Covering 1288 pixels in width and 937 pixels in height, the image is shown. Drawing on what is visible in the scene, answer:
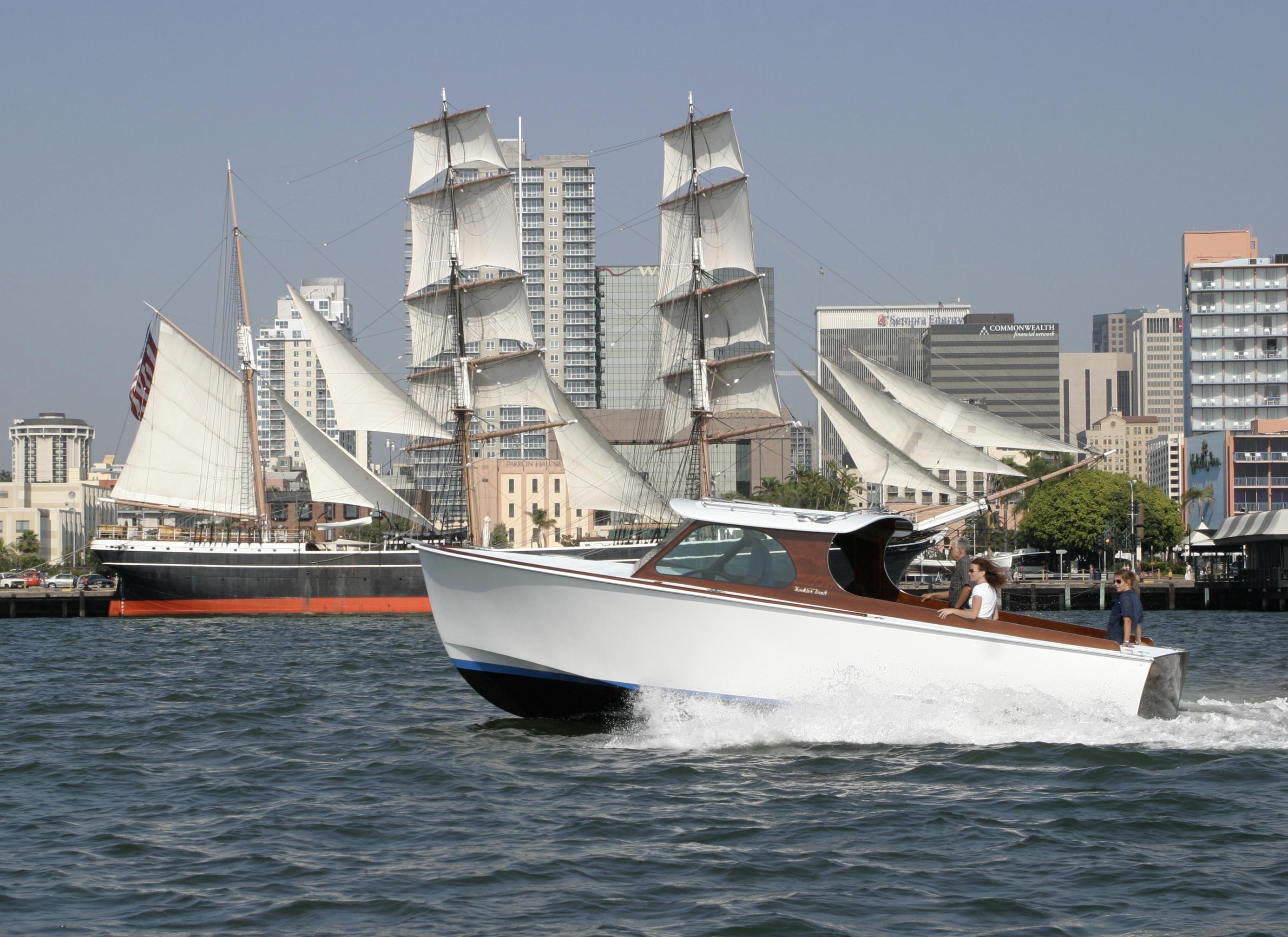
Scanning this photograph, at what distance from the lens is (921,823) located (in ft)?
41.4

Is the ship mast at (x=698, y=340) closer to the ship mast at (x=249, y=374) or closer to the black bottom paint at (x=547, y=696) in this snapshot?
the ship mast at (x=249, y=374)

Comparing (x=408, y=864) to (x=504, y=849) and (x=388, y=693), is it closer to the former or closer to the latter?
(x=504, y=849)

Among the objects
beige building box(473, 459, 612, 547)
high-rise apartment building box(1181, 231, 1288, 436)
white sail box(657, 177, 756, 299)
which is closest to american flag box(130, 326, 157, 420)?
white sail box(657, 177, 756, 299)

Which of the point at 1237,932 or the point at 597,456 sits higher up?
the point at 597,456

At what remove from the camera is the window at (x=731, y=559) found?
16141 mm

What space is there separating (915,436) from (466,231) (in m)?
34.4

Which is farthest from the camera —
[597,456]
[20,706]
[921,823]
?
[597,456]

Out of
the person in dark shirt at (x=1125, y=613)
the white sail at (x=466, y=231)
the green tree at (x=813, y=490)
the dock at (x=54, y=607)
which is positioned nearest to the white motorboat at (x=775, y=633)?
the person in dark shirt at (x=1125, y=613)

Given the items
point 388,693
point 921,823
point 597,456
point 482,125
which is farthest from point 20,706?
point 482,125

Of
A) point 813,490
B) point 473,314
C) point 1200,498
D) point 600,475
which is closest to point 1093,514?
point 1200,498

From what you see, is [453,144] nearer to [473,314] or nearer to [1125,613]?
[473,314]

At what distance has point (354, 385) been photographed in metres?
67.3

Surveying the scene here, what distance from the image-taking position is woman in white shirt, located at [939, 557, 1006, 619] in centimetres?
1658

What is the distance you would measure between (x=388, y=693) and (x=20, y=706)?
20.0 feet
